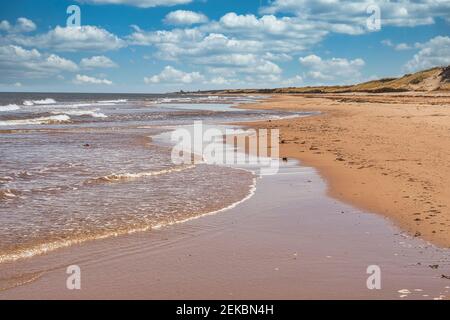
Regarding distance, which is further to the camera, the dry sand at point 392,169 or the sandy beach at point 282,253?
the dry sand at point 392,169

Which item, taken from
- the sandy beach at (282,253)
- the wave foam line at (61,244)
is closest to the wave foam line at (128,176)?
the sandy beach at (282,253)

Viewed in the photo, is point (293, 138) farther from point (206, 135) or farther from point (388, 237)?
point (388, 237)

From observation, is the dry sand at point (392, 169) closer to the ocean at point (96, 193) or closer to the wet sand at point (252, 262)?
the wet sand at point (252, 262)

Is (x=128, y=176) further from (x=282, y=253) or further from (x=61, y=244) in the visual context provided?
(x=282, y=253)

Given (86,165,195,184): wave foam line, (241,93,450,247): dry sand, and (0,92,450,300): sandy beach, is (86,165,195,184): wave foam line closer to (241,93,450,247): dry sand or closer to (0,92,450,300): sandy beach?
(0,92,450,300): sandy beach

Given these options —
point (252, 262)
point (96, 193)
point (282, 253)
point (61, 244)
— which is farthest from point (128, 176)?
point (252, 262)

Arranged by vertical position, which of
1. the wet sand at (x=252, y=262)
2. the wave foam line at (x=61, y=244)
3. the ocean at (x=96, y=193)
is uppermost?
the ocean at (x=96, y=193)

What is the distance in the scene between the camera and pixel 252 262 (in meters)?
6.50

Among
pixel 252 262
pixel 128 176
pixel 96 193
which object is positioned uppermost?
pixel 128 176

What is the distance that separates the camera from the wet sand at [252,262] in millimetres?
5504

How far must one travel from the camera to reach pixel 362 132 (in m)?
24.5

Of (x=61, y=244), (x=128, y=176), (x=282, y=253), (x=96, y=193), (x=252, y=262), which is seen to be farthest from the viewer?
(x=128, y=176)
